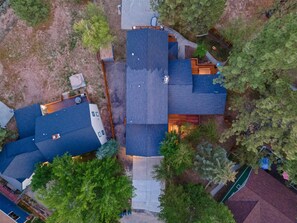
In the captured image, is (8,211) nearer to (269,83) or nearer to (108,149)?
(108,149)

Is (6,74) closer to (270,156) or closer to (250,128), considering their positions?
(250,128)

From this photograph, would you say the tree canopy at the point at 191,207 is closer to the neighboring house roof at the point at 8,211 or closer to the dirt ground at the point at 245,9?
the neighboring house roof at the point at 8,211

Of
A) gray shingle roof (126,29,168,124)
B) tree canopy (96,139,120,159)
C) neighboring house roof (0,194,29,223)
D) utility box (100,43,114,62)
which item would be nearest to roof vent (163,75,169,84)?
gray shingle roof (126,29,168,124)

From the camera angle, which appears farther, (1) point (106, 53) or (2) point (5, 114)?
(2) point (5, 114)

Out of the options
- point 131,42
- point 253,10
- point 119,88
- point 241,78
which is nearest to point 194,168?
point 241,78

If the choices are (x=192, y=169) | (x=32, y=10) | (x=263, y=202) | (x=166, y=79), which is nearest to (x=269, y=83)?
(x=166, y=79)

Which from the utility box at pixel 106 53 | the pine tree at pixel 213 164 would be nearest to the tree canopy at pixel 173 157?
the pine tree at pixel 213 164
